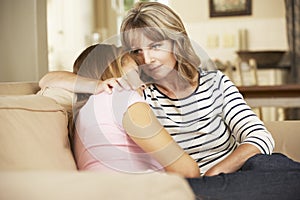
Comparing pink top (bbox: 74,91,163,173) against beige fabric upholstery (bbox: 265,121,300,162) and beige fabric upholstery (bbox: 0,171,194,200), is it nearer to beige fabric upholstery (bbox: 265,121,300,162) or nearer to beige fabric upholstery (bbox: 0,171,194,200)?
beige fabric upholstery (bbox: 0,171,194,200)

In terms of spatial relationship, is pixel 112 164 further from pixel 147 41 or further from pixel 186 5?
pixel 186 5

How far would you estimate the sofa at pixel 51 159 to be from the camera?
1.83 ft

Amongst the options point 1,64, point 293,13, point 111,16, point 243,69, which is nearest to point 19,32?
point 1,64

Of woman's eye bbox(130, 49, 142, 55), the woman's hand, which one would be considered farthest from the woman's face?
the woman's hand

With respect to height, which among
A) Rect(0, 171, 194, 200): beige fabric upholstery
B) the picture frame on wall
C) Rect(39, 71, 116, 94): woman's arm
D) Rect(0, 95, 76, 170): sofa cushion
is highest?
the picture frame on wall

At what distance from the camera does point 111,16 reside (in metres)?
6.55

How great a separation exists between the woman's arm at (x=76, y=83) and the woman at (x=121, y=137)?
0.02 metres

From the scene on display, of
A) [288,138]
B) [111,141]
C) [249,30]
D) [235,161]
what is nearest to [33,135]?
[111,141]

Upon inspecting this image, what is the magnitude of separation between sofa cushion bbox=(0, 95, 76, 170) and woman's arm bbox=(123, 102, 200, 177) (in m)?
0.18

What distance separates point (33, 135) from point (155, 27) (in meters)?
0.48

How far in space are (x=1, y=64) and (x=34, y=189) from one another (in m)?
1.92

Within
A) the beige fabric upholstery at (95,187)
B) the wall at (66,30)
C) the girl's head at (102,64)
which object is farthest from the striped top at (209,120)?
the wall at (66,30)

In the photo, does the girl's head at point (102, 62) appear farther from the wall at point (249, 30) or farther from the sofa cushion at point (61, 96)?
the wall at point (249, 30)

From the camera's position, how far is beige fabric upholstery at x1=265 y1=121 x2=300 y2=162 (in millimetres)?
1856
